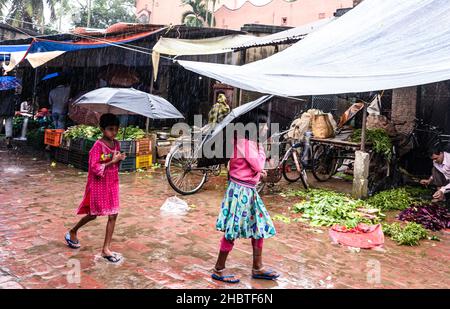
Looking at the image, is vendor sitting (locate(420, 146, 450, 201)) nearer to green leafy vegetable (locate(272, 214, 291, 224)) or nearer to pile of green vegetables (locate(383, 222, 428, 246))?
pile of green vegetables (locate(383, 222, 428, 246))

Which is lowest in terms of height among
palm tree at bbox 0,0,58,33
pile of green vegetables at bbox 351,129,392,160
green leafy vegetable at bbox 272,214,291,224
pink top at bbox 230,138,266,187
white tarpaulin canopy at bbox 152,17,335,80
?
green leafy vegetable at bbox 272,214,291,224

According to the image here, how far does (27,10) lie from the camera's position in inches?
1075

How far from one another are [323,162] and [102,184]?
6.39m

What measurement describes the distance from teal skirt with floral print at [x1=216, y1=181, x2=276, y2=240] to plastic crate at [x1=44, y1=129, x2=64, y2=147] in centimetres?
804

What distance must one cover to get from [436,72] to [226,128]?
1916mm

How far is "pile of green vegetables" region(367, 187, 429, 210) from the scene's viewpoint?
700 cm

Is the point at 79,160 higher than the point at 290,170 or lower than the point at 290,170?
lower

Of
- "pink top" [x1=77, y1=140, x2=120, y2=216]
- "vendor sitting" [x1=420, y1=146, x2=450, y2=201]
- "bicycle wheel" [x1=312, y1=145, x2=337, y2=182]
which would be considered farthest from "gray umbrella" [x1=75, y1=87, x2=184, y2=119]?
"vendor sitting" [x1=420, y1=146, x2=450, y2=201]

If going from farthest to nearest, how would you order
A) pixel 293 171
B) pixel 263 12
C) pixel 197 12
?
pixel 197 12 < pixel 263 12 < pixel 293 171

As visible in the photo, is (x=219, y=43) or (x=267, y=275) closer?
(x=267, y=275)

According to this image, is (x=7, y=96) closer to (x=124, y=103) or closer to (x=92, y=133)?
(x=92, y=133)

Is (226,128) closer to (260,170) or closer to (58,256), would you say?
(260,170)

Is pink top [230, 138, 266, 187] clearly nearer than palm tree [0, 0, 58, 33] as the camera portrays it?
Yes

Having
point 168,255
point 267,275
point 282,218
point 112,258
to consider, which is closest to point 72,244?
point 112,258
